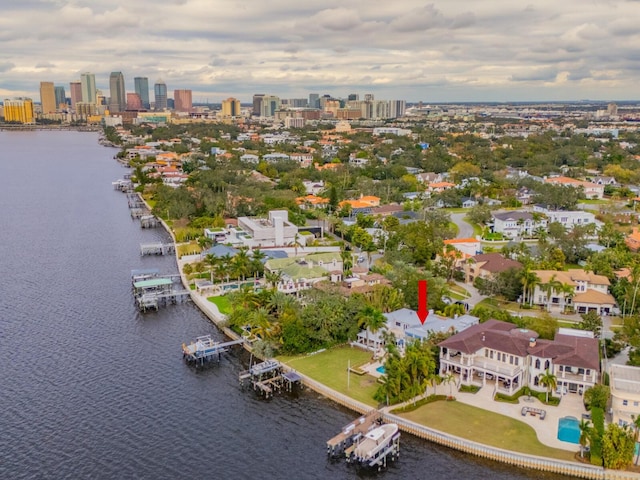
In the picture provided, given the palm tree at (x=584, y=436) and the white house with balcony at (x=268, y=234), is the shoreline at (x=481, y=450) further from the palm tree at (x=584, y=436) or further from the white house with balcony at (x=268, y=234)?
the white house with balcony at (x=268, y=234)

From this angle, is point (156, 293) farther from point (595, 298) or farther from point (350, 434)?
point (595, 298)

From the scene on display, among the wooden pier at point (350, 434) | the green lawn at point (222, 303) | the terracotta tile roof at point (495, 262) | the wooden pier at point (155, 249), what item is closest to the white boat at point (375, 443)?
the wooden pier at point (350, 434)

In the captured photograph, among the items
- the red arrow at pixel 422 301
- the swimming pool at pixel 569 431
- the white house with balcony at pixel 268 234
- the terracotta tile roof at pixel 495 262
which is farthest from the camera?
the white house with balcony at pixel 268 234

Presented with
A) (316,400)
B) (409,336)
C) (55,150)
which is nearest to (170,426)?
(316,400)

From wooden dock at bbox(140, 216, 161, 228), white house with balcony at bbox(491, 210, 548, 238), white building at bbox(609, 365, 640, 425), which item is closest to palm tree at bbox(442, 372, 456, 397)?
white building at bbox(609, 365, 640, 425)

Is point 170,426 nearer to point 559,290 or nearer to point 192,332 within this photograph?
point 192,332

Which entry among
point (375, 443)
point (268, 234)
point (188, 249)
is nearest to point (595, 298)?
point (375, 443)
